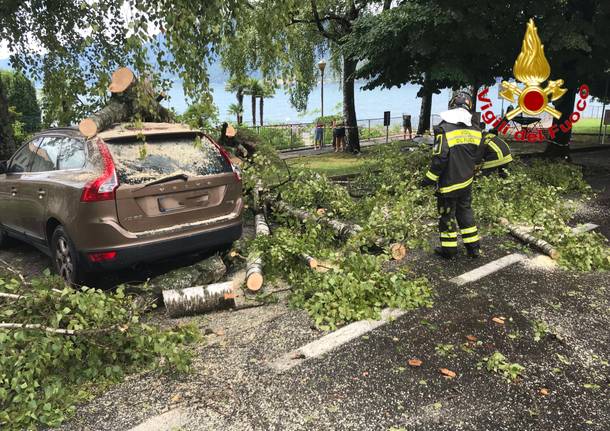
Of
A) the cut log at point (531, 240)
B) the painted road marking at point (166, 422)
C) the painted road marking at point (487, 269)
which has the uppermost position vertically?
the cut log at point (531, 240)

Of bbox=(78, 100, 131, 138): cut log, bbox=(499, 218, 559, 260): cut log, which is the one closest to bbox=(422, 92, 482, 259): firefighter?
bbox=(499, 218, 559, 260): cut log

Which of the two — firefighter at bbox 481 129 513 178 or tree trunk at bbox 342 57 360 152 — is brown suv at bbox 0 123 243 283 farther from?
tree trunk at bbox 342 57 360 152

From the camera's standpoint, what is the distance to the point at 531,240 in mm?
5906

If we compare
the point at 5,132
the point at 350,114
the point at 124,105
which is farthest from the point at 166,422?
the point at 350,114

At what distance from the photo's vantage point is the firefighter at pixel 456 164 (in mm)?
5344

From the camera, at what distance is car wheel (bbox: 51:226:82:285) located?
4442mm

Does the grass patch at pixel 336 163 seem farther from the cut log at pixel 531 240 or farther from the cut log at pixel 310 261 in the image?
the cut log at pixel 310 261

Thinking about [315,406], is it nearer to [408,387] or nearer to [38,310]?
[408,387]

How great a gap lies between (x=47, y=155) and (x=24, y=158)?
64cm

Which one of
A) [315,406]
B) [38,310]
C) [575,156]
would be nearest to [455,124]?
[315,406]

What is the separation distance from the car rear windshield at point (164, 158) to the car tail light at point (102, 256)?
68 cm

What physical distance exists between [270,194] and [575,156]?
1241 centimetres

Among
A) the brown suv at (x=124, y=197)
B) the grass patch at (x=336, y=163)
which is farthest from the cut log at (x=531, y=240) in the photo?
the grass patch at (x=336, y=163)

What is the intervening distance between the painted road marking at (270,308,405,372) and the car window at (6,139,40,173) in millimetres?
4085
